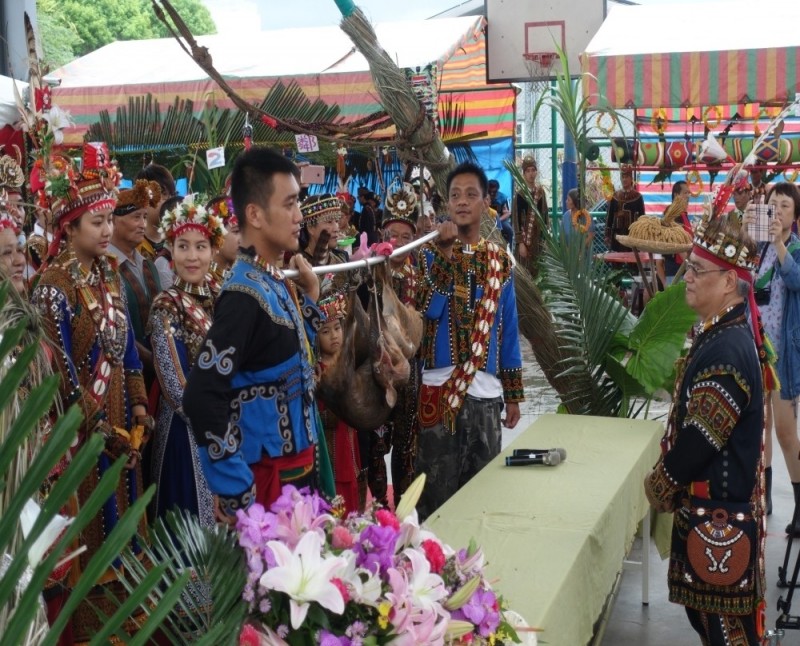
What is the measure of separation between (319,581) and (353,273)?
6.78ft

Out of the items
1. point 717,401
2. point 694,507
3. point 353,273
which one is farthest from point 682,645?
point 353,273

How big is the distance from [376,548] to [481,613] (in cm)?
24

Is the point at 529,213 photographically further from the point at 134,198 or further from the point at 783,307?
the point at 134,198

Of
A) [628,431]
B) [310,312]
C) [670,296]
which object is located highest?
[310,312]

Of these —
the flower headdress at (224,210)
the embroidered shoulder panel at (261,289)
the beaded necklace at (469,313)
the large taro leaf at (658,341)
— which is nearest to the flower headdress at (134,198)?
the flower headdress at (224,210)

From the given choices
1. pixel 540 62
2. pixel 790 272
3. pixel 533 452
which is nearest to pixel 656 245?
pixel 790 272

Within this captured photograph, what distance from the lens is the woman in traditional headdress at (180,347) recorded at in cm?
354

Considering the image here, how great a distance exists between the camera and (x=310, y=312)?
3.21 m

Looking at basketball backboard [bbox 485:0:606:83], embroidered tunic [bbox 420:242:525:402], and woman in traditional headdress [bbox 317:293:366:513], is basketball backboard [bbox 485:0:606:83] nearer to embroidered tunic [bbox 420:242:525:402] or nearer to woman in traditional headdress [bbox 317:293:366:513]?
embroidered tunic [bbox 420:242:525:402]

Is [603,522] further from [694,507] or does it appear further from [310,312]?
[310,312]

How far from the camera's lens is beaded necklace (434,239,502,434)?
4020mm

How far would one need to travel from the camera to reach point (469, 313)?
13.5 ft

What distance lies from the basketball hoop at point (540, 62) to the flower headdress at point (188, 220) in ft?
34.1

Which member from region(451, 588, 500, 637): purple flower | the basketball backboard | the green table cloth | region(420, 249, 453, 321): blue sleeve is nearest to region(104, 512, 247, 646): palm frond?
region(451, 588, 500, 637): purple flower
